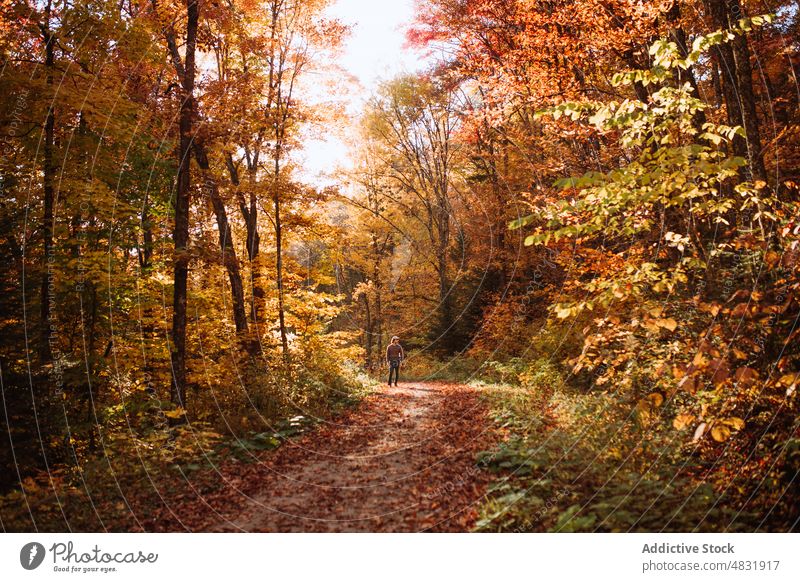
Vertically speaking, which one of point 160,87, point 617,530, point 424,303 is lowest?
point 617,530

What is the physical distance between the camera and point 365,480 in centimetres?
731

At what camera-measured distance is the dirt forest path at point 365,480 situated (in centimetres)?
575

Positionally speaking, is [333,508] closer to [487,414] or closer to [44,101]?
[487,414]

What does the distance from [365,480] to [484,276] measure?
638 inches

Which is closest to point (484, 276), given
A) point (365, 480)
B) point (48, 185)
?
point (365, 480)

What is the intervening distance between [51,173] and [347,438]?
8.69 m

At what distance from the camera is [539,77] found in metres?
10.7

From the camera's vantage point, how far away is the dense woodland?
471cm

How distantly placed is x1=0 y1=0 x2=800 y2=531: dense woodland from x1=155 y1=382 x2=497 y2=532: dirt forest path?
1.96 ft

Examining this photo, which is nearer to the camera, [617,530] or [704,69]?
[617,530]

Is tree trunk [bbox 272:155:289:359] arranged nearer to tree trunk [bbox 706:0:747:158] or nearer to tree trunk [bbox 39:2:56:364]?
tree trunk [bbox 39:2:56:364]

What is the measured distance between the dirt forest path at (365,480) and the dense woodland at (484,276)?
60cm

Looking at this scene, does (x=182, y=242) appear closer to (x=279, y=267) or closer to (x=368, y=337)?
(x=279, y=267)

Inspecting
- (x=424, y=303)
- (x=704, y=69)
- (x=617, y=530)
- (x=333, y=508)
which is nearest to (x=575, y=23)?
(x=704, y=69)
